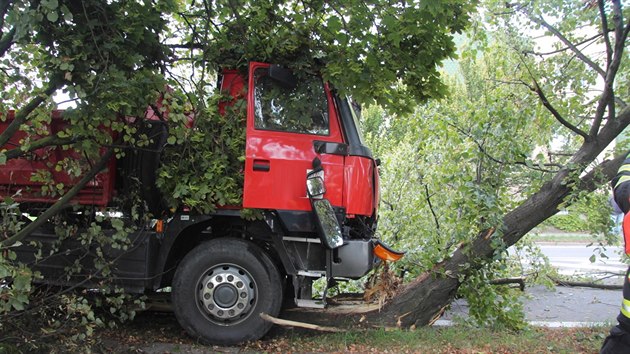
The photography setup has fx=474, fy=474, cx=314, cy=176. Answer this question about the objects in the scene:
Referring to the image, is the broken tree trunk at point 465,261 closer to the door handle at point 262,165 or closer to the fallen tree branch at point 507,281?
the fallen tree branch at point 507,281

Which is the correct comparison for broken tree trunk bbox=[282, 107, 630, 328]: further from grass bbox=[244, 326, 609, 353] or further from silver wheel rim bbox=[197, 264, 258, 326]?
silver wheel rim bbox=[197, 264, 258, 326]

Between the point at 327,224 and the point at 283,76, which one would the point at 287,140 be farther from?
the point at 327,224

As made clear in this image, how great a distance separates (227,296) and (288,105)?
72.3 inches

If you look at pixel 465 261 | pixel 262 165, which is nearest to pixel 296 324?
pixel 262 165

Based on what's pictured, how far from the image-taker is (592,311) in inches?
269

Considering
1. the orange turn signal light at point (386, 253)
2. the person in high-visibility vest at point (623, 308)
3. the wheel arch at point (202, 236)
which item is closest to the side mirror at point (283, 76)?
the wheel arch at point (202, 236)

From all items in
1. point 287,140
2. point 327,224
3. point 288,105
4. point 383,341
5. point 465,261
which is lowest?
point 383,341

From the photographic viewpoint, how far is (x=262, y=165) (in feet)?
14.0

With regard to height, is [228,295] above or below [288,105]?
below

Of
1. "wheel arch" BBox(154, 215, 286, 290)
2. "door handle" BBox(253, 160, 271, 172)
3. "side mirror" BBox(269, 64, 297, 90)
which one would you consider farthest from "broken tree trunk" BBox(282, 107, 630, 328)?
"side mirror" BBox(269, 64, 297, 90)

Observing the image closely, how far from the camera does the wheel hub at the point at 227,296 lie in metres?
4.29

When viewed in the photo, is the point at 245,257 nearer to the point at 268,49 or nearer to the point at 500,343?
the point at 268,49

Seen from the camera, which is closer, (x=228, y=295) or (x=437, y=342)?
(x=228, y=295)

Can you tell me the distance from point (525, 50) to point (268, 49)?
10.4 ft
